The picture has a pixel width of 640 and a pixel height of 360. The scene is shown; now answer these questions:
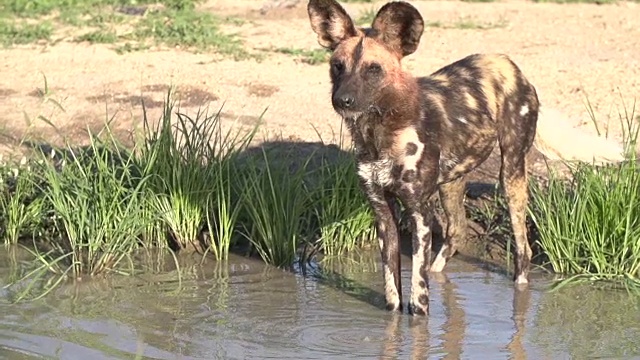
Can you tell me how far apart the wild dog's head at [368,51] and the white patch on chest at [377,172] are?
0.70ft

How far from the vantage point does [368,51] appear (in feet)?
15.2

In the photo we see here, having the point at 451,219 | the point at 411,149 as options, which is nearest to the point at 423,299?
the point at 411,149

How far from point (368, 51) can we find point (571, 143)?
141 centimetres

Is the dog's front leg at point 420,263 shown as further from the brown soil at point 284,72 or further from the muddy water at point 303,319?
the brown soil at point 284,72

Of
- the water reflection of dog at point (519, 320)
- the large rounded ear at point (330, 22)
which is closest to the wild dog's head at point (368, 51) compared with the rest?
the large rounded ear at point (330, 22)

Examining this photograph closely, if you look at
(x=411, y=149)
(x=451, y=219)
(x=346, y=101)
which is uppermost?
(x=346, y=101)

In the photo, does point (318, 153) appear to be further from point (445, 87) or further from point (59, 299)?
point (59, 299)

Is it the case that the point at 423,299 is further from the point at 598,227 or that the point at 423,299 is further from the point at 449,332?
the point at 598,227

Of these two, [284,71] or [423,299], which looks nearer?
[423,299]

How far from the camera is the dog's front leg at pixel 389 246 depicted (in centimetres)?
488

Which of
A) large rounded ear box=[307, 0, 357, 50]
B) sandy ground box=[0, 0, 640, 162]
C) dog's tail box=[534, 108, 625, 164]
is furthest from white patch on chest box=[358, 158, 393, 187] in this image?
sandy ground box=[0, 0, 640, 162]

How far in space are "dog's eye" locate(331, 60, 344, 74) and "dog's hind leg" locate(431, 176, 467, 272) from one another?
1.16m

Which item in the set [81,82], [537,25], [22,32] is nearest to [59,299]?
[81,82]

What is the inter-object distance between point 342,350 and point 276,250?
1.16 meters
